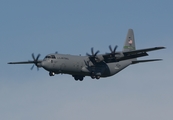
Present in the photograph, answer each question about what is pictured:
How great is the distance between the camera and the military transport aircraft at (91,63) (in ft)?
182

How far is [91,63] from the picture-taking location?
58.9 m

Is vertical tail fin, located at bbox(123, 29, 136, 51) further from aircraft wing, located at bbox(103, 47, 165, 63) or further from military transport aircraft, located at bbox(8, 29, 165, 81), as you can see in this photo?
aircraft wing, located at bbox(103, 47, 165, 63)

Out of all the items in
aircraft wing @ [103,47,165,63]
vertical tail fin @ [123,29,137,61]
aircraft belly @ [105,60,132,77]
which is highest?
vertical tail fin @ [123,29,137,61]

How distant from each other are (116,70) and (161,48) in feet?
34.8

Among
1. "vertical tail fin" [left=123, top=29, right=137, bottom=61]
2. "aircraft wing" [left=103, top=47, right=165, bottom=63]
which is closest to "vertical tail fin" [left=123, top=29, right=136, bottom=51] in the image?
"vertical tail fin" [left=123, top=29, right=137, bottom=61]

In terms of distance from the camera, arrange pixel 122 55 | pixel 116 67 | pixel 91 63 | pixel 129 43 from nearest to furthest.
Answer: pixel 122 55
pixel 91 63
pixel 116 67
pixel 129 43

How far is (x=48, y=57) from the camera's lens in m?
55.8

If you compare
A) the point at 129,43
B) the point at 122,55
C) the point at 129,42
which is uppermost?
the point at 129,42

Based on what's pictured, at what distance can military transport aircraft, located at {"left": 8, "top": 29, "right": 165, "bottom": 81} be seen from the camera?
5553cm

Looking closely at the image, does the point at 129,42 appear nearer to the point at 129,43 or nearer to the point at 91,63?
the point at 129,43

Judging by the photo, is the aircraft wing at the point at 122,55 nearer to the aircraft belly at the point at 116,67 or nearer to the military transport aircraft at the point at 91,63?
the military transport aircraft at the point at 91,63

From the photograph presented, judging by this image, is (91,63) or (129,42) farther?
(129,42)

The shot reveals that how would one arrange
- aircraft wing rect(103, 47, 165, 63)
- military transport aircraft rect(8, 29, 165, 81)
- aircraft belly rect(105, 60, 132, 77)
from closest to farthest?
military transport aircraft rect(8, 29, 165, 81) → aircraft wing rect(103, 47, 165, 63) → aircraft belly rect(105, 60, 132, 77)

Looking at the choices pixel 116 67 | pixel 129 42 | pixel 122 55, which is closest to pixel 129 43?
pixel 129 42
